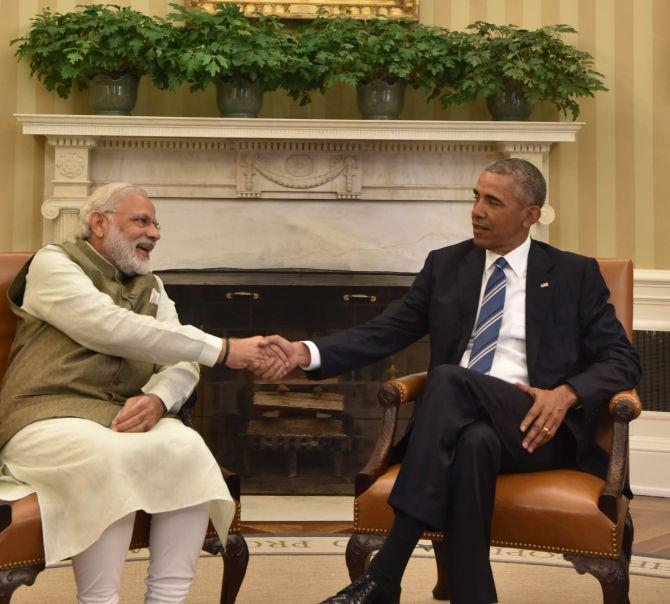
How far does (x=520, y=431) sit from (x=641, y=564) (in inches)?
48.7

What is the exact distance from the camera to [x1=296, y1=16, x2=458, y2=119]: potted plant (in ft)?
14.6

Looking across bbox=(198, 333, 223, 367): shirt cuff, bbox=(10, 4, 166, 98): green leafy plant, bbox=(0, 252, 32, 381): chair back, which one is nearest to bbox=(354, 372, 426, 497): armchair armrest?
bbox=(198, 333, 223, 367): shirt cuff

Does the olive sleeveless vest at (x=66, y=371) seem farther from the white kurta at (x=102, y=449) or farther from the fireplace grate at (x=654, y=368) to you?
the fireplace grate at (x=654, y=368)

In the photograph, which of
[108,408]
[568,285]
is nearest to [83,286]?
[108,408]

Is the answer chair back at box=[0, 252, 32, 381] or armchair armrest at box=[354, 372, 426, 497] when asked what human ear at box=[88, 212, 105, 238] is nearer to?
chair back at box=[0, 252, 32, 381]

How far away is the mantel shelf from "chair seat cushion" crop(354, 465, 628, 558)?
231cm

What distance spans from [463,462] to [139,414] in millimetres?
823

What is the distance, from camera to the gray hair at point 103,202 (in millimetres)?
2783

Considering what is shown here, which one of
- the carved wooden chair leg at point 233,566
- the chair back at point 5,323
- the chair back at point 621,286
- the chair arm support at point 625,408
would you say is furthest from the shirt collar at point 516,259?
the chair back at point 5,323

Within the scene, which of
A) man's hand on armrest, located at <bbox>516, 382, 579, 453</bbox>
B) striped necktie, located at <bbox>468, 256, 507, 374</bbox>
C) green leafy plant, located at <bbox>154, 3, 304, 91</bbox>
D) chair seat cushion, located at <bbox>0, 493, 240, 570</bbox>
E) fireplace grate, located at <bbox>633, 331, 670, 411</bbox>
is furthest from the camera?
fireplace grate, located at <bbox>633, 331, 670, 411</bbox>

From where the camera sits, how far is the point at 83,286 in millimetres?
2607

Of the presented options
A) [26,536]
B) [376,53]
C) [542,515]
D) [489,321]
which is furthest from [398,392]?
[376,53]

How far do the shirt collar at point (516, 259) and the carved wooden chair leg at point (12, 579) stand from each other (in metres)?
1.55

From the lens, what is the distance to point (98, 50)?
4.40 m
